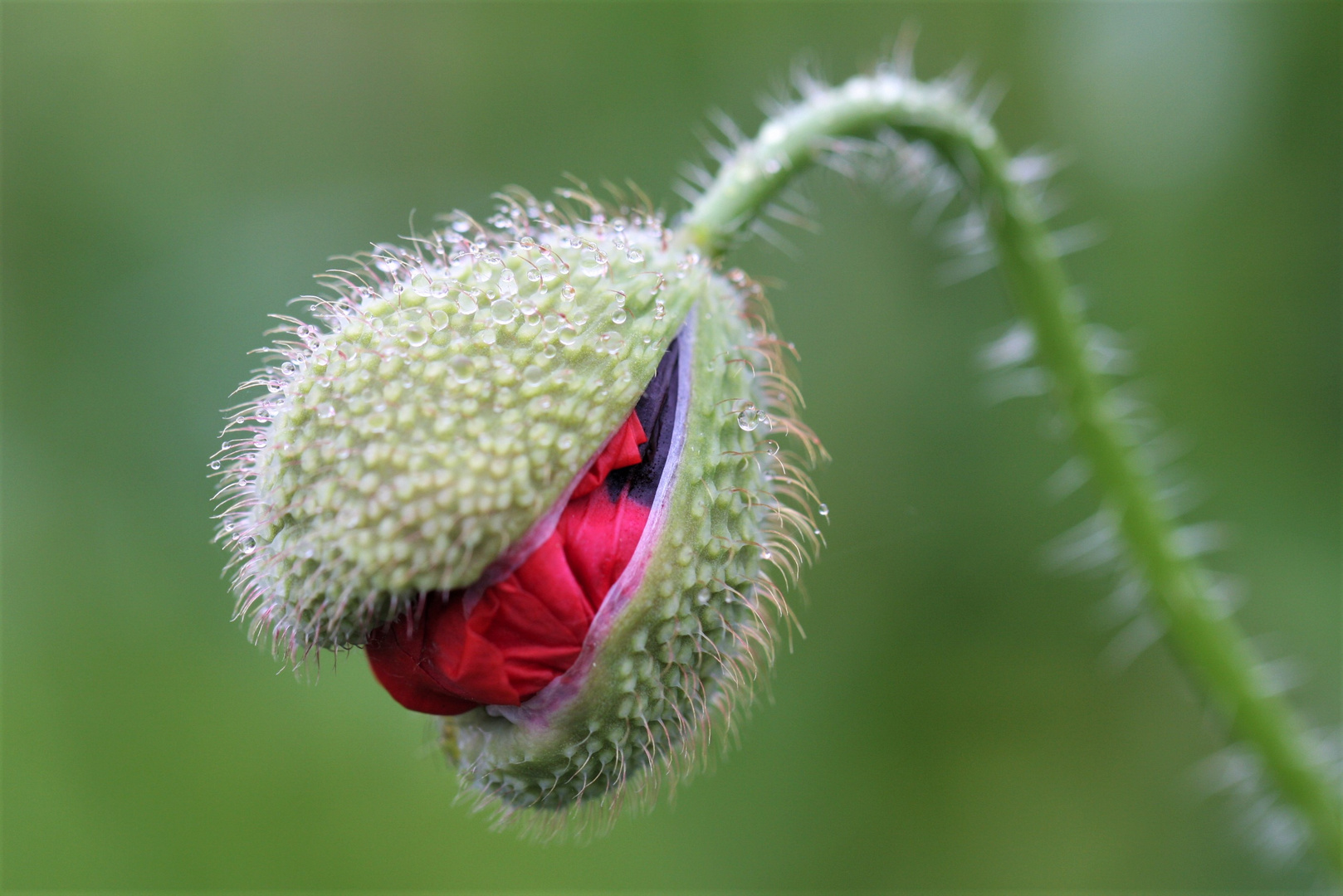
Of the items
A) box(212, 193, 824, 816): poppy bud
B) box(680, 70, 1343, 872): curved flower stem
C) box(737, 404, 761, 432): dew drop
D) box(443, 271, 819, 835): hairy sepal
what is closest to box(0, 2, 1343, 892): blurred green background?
box(680, 70, 1343, 872): curved flower stem

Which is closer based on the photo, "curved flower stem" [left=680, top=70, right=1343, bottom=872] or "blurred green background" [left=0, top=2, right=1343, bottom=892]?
"curved flower stem" [left=680, top=70, right=1343, bottom=872]

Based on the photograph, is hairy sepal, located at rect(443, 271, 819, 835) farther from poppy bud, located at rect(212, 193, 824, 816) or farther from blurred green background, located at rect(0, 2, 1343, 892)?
blurred green background, located at rect(0, 2, 1343, 892)

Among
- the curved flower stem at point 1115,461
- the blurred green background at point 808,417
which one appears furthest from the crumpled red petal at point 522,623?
the blurred green background at point 808,417

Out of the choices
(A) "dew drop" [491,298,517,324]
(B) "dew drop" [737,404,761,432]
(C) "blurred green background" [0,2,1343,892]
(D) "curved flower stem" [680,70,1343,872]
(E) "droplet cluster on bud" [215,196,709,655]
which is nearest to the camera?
(E) "droplet cluster on bud" [215,196,709,655]

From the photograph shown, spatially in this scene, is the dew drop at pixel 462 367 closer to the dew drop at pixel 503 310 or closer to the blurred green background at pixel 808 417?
the dew drop at pixel 503 310

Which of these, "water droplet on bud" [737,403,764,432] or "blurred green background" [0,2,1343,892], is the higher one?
"blurred green background" [0,2,1343,892]

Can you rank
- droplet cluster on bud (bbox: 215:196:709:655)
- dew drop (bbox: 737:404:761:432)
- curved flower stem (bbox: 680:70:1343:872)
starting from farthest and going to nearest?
curved flower stem (bbox: 680:70:1343:872)
dew drop (bbox: 737:404:761:432)
droplet cluster on bud (bbox: 215:196:709:655)
